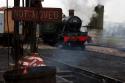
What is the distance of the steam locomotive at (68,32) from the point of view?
91.5ft

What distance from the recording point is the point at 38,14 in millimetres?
6555

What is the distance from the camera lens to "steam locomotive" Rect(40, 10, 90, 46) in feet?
91.5

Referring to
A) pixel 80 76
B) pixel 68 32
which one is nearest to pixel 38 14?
pixel 80 76

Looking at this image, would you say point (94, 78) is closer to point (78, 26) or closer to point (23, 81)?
point (23, 81)

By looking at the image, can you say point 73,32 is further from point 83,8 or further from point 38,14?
point 38,14

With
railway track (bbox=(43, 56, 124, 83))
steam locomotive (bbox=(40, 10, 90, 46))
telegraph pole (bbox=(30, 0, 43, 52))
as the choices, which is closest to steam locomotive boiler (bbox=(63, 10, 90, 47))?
steam locomotive (bbox=(40, 10, 90, 46))

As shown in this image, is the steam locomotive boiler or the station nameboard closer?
the station nameboard

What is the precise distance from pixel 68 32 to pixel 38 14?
21949 millimetres

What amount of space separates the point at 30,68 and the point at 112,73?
765 centimetres

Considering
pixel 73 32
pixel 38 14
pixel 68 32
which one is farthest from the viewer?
pixel 73 32

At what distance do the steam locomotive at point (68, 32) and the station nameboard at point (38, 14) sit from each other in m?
21.0

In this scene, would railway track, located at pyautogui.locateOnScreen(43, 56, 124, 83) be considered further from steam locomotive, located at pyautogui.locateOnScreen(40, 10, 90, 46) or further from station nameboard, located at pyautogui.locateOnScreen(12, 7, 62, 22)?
steam locomotive, located at pyautogui.locateOnScreen(40, 10, 90, 46)

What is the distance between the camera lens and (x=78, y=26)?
29.2 meters

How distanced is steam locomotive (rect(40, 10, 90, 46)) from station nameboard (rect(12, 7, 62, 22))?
2097cm
